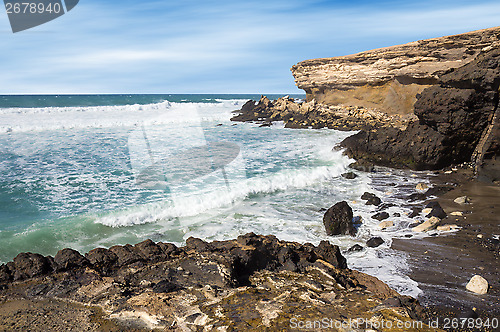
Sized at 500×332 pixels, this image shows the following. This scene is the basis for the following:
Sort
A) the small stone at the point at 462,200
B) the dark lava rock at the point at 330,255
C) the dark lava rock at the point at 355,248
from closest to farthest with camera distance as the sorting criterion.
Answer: the dark lava rock at the point at 330,255
the dark lava rock at the point at 355,248
the small stone at the point at 462,200

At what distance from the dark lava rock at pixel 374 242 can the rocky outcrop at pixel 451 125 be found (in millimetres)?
5353

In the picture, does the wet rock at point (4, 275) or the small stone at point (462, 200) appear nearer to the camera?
the wet rock at point (4, 275)

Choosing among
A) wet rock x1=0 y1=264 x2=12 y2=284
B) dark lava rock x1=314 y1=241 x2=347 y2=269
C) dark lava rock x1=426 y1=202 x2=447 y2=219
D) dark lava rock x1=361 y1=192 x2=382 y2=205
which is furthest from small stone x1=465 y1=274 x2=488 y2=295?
wet rock x1=0 y1=264 x2=12 y2=284

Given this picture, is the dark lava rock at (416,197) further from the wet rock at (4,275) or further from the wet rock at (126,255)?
the wet rock at (4,275)

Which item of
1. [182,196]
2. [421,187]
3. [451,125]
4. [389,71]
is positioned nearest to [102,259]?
[182,196]

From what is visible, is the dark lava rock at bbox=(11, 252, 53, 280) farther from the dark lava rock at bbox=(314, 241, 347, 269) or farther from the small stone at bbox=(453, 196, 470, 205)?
the small stone at bbox=(453, 196, 470, 205)

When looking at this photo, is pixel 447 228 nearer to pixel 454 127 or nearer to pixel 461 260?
pixel 461 260

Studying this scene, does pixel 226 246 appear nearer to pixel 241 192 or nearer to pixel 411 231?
pixel 411 231

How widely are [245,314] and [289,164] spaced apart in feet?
33.5

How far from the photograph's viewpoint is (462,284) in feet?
14.0

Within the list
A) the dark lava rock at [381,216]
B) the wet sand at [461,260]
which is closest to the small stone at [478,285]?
the wet sand at [461,260]

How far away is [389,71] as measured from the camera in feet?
72.9
